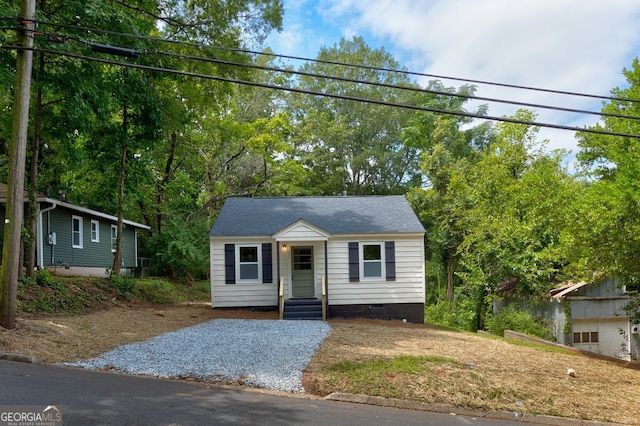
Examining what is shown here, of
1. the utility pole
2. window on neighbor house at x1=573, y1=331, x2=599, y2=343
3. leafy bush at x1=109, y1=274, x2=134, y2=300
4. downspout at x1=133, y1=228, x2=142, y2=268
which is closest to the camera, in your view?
the utility pole

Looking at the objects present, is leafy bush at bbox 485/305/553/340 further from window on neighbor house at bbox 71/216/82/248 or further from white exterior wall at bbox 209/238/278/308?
window on neighbor house at bbox 71/216/82/248

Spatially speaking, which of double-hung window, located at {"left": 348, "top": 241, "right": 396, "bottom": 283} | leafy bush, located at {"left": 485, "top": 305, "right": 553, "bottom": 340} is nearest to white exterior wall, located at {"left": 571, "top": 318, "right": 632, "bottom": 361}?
leafy bush, located at {"left": 485, "top": 305, "right": 553, "bottom": 340}

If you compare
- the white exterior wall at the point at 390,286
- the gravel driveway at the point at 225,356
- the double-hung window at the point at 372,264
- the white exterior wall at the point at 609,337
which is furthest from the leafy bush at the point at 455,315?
the gravel driveway at the point at 225,356

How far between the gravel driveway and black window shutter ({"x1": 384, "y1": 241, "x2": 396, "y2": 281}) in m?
5.03

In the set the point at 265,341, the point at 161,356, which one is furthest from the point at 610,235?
the point at 161,356

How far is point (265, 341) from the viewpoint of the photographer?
1053cm

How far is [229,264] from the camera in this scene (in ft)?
55.8

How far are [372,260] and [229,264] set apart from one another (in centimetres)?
492

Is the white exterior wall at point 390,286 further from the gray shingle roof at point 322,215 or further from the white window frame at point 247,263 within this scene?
the white window frame at point 247,263

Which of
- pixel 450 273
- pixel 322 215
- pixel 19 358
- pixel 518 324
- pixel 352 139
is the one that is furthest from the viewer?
pixel 352 139

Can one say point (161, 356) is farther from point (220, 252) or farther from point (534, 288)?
point (534, 288)

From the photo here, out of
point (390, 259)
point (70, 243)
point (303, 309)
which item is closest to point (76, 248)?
point (70, 243)

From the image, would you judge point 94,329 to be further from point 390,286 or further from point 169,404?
point 390,286

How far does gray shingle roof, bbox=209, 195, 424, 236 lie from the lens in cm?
1712
